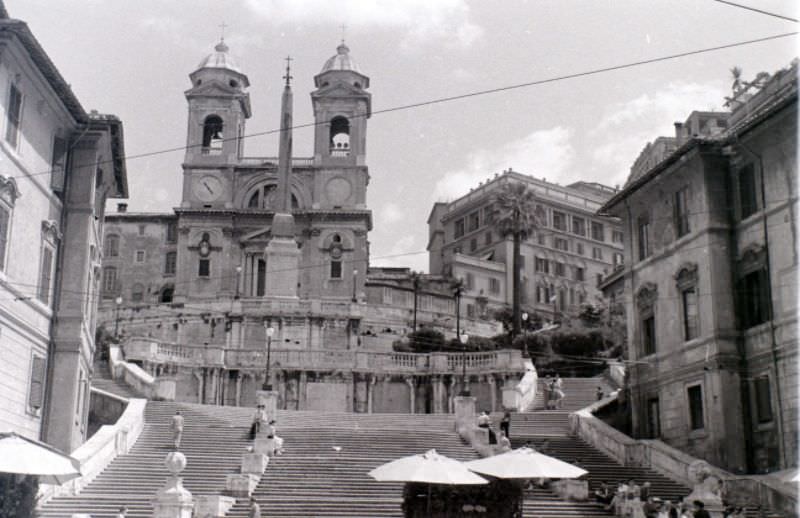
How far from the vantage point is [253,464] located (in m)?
28.5

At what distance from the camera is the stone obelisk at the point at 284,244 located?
227 feet

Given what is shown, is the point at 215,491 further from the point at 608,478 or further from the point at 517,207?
the point at 517,207

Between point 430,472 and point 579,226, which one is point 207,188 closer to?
point 579,226

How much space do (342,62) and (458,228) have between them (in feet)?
105

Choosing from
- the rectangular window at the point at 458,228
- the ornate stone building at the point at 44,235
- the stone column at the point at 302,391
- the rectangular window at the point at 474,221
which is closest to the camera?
the ornate stone building at the point at 44,235

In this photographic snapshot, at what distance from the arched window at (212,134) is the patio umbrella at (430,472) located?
2793 inches

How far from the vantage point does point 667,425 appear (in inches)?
1336

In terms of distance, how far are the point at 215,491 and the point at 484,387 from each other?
2446cm

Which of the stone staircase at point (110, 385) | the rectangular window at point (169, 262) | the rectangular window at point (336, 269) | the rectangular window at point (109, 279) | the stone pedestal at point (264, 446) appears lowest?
the stone pedestal at point (264, 446)

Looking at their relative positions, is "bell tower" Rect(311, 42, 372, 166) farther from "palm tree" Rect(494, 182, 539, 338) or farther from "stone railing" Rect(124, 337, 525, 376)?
"stone railing" Rect(124, 337, 525, 376)

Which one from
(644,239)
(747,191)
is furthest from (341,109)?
(747,191)

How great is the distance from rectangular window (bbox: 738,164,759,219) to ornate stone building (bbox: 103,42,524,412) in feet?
70.5

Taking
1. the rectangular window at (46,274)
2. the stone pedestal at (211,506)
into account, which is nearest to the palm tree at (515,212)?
the rectangular window at (46,274)

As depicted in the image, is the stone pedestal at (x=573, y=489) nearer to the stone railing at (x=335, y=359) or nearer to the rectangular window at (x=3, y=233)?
the rectangular window at (x=3, y=233)
